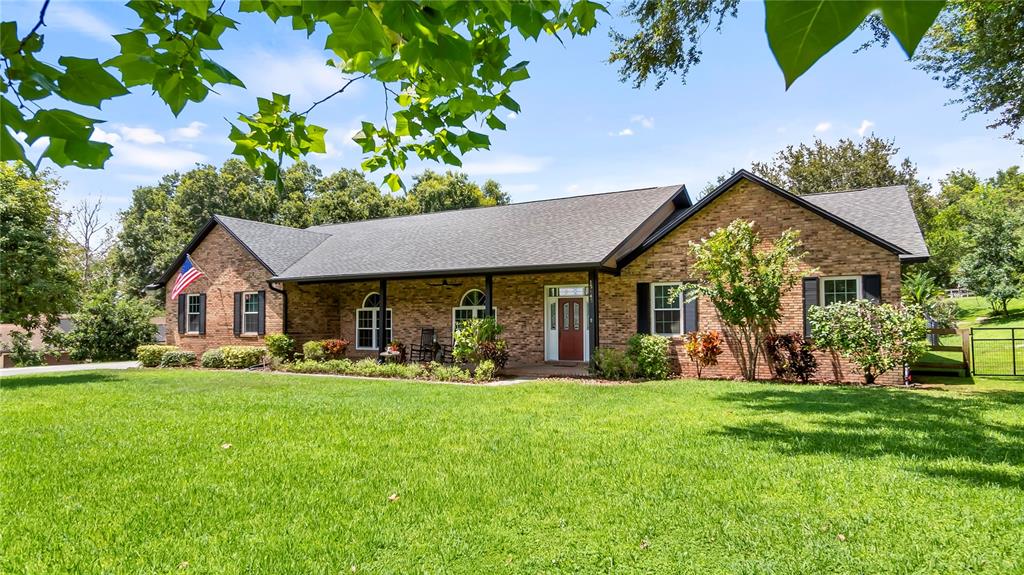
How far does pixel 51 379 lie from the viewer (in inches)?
607

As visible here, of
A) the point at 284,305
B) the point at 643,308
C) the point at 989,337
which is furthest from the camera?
the point at 989,337

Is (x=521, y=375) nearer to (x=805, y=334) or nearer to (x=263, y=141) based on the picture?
(x=805, y=334)

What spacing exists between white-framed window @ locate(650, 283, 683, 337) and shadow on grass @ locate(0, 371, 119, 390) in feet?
47.9

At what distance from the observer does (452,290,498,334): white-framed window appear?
1902 centimetres

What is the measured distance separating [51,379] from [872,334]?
2104cm

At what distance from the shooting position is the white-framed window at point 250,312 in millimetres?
21078

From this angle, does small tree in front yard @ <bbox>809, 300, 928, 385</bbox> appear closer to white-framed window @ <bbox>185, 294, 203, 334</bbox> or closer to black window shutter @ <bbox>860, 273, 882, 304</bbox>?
black window shutter @ <bbox>860, 273, 882, 304</bbox>

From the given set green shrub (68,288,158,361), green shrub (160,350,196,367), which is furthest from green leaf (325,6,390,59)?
green shrub (68,288,158,361)

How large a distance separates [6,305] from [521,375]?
42.0 feet

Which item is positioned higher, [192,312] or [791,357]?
[192,312]

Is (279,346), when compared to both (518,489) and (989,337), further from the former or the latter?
(989,337)

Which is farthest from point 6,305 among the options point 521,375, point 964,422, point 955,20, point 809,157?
point 809,157

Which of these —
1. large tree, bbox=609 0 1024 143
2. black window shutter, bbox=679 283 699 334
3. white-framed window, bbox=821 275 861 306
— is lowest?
black window shutter, bbox=679 283 699 334

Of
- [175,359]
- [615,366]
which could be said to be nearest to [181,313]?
[175,359]
